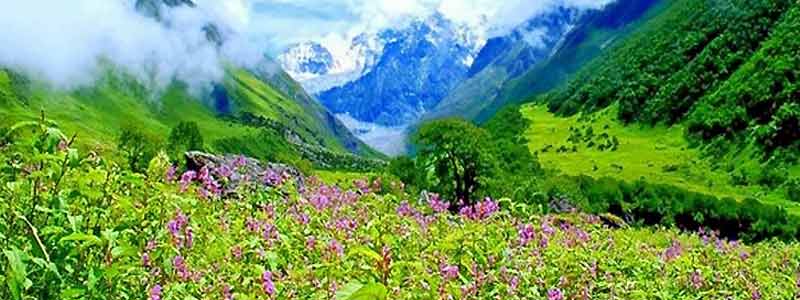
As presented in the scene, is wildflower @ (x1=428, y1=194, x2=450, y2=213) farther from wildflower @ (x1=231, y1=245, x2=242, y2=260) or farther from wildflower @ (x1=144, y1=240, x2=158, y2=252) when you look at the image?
wildflower @ (x1=144, y1=240, x2=158, y2=252)

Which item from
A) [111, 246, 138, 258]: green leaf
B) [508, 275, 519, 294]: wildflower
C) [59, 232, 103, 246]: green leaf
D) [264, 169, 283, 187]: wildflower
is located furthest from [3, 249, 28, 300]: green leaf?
[264, 169, 283, 187]: wildflower

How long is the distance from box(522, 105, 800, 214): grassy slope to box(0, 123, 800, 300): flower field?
3424 inches

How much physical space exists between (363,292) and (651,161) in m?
140

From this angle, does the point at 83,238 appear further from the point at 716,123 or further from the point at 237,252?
the point at 716,123

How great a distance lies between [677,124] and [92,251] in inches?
6385

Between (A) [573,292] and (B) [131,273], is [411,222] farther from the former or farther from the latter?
(B) [131,273]

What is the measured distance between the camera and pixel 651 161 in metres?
139

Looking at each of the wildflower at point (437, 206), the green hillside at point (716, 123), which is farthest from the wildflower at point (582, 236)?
the green hillside at point (716, 123)

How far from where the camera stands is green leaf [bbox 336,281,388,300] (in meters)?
4.19

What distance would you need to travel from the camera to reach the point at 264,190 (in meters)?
13.0

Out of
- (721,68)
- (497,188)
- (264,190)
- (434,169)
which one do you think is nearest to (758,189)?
(497,188)

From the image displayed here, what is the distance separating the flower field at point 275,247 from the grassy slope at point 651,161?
8698 cm

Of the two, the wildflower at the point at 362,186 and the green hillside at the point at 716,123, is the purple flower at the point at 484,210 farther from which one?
the green hillside at the point at 716,123

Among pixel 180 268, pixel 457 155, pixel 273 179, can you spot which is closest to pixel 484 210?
pixel 273 179
